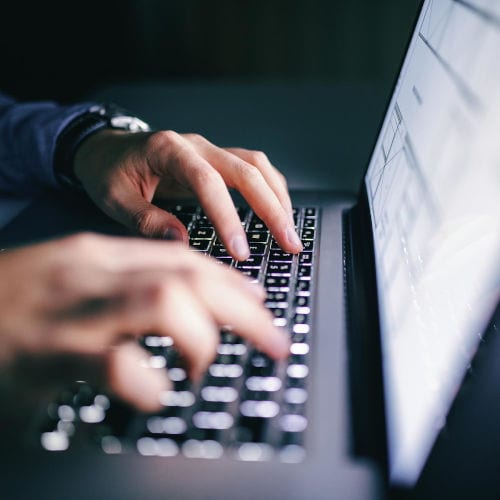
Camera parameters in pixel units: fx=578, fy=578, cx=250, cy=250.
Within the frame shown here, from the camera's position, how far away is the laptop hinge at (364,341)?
0.39 meters

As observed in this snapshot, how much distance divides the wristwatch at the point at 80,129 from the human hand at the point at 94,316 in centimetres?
45

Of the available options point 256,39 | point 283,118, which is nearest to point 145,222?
point 283,118

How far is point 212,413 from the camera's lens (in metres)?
0.40

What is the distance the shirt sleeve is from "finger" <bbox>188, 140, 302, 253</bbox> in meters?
0.28

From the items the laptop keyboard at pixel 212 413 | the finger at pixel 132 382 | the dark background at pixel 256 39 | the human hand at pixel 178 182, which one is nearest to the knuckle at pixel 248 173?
the human hand at pixel 178 182

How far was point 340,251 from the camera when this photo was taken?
0.65 m

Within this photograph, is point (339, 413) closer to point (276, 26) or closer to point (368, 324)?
point (368, 324)

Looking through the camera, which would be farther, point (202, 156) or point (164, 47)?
Result: point (164, 47)

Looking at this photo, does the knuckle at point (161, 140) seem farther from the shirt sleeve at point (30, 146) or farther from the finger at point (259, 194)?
the shirt sleeve at point (30, 146)

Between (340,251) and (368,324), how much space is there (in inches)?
5.9

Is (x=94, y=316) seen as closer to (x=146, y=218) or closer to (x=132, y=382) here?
(x=132, y=382)

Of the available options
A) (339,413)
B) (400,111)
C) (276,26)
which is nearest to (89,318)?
(339,413)

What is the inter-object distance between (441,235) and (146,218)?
1.11 feet

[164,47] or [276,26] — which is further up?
[276,26]
